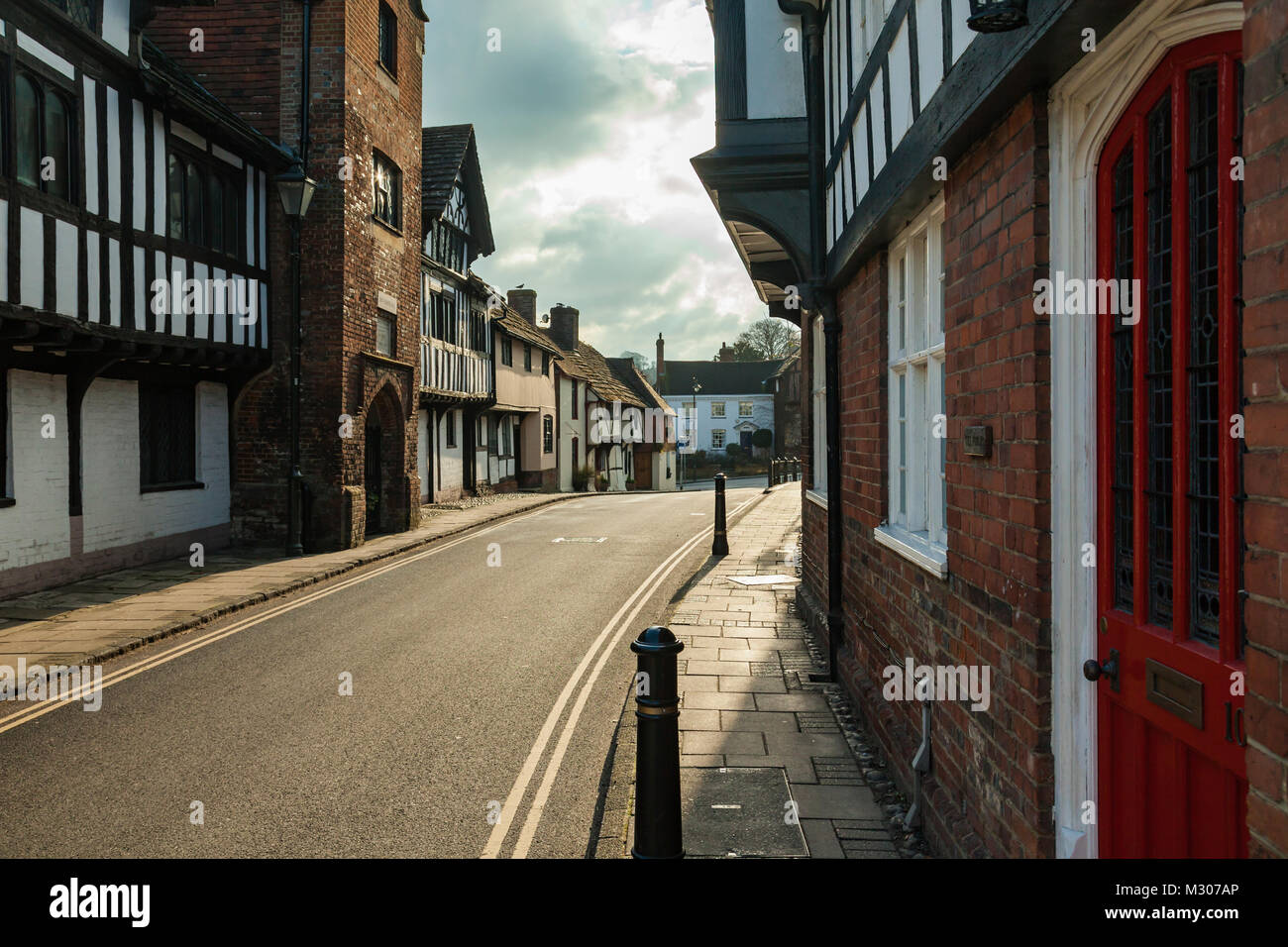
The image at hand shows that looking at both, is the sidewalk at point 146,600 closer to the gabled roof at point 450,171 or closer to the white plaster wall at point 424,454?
the white plaster wall at point 424,454

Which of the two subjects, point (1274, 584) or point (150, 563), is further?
point (150, 563)

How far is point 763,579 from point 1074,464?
9.24 meters

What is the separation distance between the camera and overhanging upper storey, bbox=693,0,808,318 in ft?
26.7

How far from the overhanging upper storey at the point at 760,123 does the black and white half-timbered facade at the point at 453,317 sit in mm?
15768

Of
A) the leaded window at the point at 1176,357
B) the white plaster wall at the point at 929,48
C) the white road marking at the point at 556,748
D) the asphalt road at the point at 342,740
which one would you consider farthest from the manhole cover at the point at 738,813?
the white plaster wall at the point at 929,48

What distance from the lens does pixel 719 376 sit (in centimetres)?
7675

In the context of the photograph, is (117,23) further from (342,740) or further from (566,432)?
(566,432)

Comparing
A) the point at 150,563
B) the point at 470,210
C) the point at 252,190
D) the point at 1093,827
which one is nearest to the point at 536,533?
the point at 150,563

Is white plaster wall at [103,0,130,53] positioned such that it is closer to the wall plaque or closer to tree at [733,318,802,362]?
the wall plaque

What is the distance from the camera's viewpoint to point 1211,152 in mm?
2178

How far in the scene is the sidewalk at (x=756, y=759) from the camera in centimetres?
425

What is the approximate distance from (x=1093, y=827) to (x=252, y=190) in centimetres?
1593

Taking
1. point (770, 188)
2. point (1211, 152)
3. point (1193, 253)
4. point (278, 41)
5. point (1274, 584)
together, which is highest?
point (278, 41)
